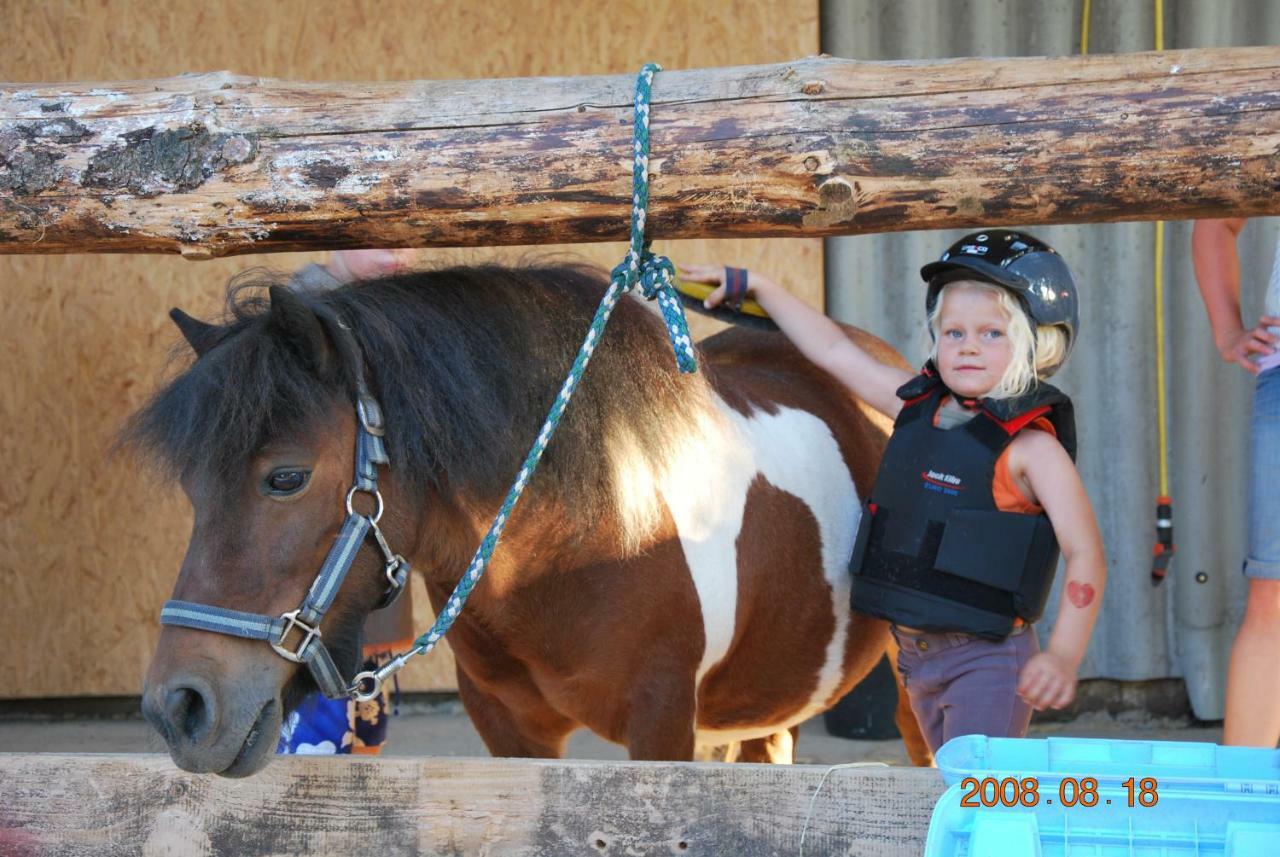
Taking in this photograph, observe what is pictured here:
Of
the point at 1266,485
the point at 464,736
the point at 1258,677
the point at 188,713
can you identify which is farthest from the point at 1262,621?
the point at 464,736

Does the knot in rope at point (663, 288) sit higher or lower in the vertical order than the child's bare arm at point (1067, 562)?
higher

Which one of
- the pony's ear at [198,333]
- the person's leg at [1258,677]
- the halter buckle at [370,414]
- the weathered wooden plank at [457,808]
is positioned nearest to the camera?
the weathered wooden plank at [457,808]

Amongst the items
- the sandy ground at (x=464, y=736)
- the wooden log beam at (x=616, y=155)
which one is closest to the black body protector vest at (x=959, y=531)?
the wooden log beam at (x=616, y=155)

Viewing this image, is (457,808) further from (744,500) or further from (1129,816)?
(744,500)

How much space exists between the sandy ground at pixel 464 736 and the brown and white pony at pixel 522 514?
1611mm

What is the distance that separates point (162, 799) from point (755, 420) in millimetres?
1481

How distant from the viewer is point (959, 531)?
2.29m

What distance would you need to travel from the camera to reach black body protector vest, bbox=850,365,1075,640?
2258mm

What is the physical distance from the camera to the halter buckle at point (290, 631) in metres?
1.83

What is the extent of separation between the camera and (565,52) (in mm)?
4527

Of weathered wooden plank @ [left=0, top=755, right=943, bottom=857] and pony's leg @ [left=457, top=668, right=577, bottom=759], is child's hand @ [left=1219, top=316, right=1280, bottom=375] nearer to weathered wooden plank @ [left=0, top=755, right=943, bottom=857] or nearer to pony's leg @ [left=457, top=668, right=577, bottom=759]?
weathered wooden plank @ [left=0, top=755, right=943, bottom=857]

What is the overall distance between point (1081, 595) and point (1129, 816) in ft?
2.20

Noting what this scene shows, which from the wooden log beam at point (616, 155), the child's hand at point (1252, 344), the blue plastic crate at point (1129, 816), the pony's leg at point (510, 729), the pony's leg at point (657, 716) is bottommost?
the pony's leg at point (510, 729)

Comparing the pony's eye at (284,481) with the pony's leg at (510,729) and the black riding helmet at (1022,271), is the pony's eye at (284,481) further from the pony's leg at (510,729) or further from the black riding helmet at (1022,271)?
the black riding helmet at (1022,271)
